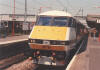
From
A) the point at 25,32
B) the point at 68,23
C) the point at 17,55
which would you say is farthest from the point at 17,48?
the point at 25,32

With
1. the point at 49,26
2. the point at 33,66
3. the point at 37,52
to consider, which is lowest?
the point at 33,66

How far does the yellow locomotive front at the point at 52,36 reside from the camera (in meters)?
9.62

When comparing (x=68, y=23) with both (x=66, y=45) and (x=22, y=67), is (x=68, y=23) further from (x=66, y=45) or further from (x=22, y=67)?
(x=22, y=67)

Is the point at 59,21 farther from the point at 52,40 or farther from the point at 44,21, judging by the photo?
the point at 52,40

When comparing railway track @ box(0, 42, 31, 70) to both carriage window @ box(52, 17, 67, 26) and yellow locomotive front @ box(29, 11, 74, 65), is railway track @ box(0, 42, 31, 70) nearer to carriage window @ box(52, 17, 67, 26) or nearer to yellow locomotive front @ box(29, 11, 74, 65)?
yellow locomotive front @ box(29, 11, 74, 65)

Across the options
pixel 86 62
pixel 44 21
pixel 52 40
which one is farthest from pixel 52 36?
pixel 86 62

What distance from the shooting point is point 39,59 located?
9922mm

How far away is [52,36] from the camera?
32.1 ft

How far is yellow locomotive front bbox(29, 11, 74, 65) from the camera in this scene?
9.62 m

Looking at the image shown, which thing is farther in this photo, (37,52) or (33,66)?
(33,66)

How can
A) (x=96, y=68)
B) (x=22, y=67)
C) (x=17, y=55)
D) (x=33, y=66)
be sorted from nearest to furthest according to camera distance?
(x=96, y=68), (x=22, y=67), (x=33, y=66), (x=17, y=55)

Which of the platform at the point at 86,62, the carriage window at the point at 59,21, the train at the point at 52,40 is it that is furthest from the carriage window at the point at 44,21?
the platform at the point at 86,62

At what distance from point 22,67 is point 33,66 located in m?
0.92

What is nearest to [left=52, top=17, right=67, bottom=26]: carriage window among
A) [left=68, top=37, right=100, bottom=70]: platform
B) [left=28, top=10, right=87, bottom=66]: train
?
[left=28, top=10, right=87, bottom=66]: train
